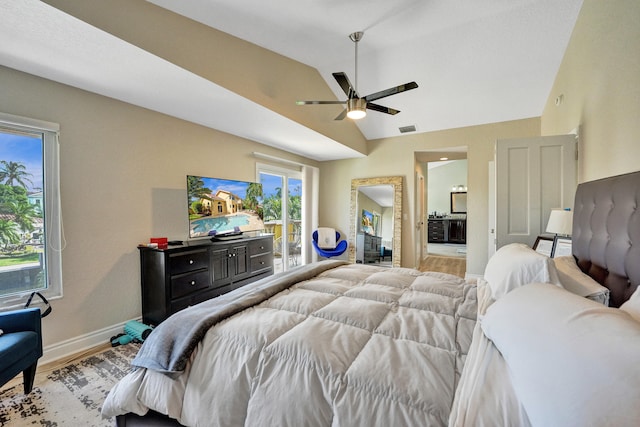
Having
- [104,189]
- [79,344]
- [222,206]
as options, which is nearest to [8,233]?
[104,189]

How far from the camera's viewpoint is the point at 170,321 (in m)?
1.41

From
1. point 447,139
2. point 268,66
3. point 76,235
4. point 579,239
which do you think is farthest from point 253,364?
point 447,139

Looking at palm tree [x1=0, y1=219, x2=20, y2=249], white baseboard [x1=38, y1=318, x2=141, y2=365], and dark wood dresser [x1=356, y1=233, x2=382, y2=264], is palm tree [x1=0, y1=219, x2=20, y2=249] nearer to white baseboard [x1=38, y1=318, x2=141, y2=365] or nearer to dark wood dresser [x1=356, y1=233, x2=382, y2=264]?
white baseboard [x1=38, y1=318, x2=141, y2=365]

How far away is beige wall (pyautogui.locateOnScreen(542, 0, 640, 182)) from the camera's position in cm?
145

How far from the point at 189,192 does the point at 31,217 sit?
132cm

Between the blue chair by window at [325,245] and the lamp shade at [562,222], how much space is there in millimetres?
3519

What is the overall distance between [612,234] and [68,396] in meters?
3.48

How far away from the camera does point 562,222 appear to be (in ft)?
7.22

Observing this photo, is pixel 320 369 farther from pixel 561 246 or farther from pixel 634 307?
pixel 561 246

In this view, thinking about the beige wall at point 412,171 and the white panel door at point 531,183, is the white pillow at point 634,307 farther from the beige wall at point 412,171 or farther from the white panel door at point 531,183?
the beige wall at point 412,171

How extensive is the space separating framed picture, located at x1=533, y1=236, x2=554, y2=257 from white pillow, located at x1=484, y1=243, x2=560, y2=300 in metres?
1.08

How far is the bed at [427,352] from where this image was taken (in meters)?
0.69

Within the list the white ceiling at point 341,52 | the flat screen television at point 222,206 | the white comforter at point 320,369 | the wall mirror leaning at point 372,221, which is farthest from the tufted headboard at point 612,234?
the wall mirror leaning at point 372,221

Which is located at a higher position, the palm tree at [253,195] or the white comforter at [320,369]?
the palm tree at [253,195]
